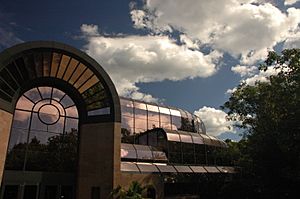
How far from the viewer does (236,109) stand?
32.0m

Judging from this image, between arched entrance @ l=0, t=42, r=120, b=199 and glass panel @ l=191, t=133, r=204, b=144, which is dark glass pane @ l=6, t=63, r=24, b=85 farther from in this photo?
glass panel @ l=191, t=133, r=204, b=144

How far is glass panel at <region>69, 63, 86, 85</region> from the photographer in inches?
945

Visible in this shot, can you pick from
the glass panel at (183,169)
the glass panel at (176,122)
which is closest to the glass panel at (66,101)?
the glass panel at (183,169)

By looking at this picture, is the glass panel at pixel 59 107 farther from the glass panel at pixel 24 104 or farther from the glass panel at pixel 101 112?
the glass panel at pixel 101 112

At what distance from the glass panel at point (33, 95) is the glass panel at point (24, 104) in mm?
350

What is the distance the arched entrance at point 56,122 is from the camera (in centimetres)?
2113

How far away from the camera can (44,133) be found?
23375mm

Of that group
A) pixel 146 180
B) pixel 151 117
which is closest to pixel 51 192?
pixel 146 180

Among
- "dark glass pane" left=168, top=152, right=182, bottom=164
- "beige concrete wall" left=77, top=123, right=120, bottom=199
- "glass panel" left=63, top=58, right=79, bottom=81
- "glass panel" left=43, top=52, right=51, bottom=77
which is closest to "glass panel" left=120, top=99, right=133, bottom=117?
"dark glass pane" left=168, top=152, right=182, bottom=164

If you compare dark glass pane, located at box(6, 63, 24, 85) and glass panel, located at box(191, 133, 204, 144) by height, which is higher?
dark glass pane, located at box(6, 63, 24, 85)

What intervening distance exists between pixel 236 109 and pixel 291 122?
9.89 m

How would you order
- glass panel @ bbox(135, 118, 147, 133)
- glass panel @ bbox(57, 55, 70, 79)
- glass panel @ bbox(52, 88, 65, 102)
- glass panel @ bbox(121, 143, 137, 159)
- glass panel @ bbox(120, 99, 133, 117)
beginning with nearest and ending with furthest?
glass panel @ bbox(57, 55, 70, 79) → glass panel @ bbox(52, 88, 65, 102) → glass panel @ bbox(121, 143, 137, 159) → glass panel @ bbox(135, 118, 147, 133) → glass panel @ bbox(120, 99, 133, 117)

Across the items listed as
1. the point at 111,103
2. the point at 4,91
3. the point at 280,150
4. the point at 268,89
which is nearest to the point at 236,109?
the point at 268,89

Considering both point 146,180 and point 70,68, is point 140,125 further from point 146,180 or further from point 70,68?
point 70,68
